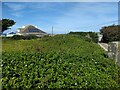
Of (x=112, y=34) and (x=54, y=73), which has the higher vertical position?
(x=112, y=34)

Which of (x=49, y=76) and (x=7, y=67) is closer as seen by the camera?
(x=49, y=76)

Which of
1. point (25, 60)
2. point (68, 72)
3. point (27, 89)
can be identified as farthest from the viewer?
point (25, 60)

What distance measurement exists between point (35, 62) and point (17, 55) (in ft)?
2.22

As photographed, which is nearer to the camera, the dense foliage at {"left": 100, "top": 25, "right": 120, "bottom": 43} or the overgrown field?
the overgrown field

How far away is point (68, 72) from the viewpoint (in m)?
5.33

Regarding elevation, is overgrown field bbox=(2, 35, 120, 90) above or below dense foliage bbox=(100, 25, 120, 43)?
below

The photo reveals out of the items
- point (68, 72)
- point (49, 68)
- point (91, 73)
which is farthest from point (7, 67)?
point (91, 73)

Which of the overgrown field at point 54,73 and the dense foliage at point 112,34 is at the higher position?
the dense foliage at point 112,34

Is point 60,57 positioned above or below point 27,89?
above

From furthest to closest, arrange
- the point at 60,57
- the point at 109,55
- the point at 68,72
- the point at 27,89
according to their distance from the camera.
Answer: the point at 109,55 < the point at 60,57 < the point at 68,72 < the point at 27,89

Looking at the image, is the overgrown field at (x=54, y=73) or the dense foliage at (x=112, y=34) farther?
the dense foliage at (x=112, y=34)

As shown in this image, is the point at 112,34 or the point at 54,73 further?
the point at 112,34

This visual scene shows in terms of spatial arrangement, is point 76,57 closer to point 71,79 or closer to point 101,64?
point 101,64

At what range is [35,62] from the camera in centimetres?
563
